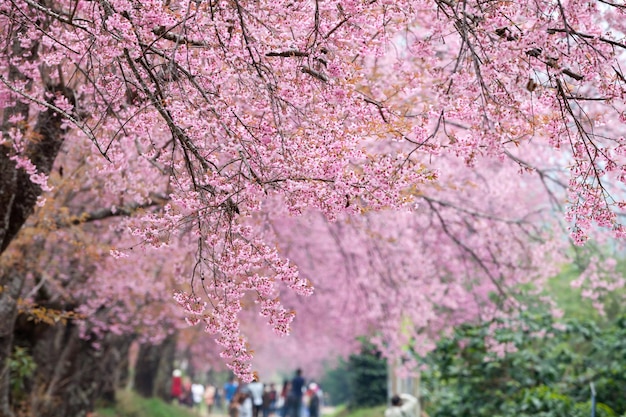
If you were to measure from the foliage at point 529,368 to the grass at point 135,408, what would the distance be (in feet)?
29.6

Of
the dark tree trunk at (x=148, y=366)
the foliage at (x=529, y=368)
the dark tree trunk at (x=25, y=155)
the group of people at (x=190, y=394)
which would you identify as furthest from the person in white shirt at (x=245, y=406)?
the dark tree trunk at (x=25, y=155)

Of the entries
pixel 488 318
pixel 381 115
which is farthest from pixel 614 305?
Answer: pixel 381 115

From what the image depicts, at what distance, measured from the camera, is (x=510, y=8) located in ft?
19.8

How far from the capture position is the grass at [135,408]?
76.2ft

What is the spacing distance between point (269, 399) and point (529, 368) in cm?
1564

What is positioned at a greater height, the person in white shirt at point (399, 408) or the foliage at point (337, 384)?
the foliage at point (337, 384)

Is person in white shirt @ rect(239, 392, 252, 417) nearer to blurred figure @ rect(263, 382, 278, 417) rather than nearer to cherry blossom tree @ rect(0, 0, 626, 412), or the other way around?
blurred figure @ rect(263, 382, 278, 417)

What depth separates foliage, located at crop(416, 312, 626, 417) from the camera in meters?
15.0

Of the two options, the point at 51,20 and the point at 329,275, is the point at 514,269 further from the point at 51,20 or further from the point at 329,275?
the point at 51,20

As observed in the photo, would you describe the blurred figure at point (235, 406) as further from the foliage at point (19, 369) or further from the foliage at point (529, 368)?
the foliage at point (19, 369)

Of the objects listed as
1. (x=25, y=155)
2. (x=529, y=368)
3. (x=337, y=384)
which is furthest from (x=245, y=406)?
(x=337, y=384)

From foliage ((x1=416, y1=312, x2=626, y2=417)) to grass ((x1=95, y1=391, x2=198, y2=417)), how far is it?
9021 mm

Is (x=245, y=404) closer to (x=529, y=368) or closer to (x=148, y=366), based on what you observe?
(x=148, y=366)

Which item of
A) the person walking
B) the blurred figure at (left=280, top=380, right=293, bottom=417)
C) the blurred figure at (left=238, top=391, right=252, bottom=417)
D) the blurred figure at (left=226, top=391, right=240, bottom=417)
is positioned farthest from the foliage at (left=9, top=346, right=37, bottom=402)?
the blurred figure at (left=280, top=380, right=293, bottom=417)
